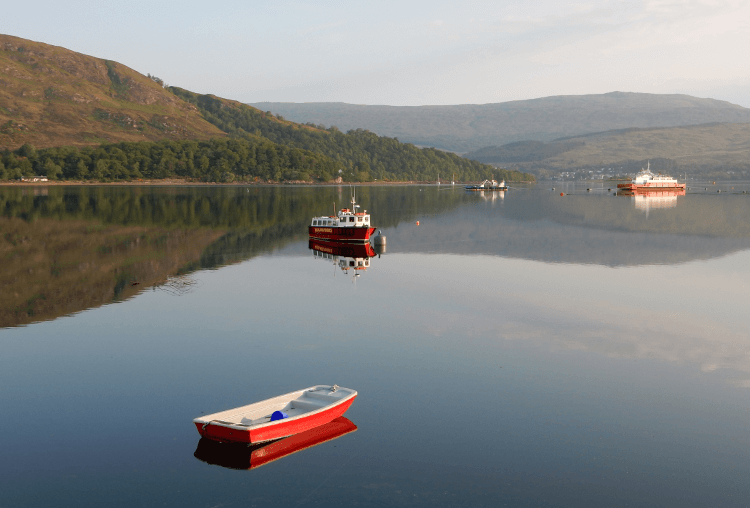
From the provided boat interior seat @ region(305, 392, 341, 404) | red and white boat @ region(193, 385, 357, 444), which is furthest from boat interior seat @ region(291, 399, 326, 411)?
boat interior seat @ region(305, 392, 341, 404)

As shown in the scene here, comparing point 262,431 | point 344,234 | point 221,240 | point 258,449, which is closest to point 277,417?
point 262,431

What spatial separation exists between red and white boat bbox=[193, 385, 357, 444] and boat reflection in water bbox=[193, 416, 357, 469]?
0.47m

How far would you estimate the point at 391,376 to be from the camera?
3794 cm

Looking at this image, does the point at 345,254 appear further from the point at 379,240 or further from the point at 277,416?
the point at 277,416

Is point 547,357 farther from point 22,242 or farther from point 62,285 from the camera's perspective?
point 22,242

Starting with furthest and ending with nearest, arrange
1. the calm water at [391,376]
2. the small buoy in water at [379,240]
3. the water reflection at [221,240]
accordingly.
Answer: the small buoy in water at [379,240] < the water reflection at [221,240] < the calm water at [391,376]

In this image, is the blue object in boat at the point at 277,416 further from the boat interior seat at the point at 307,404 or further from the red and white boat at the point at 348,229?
the red and white boat at the point at 348,229

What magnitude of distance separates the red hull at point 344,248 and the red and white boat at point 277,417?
62.5 metres

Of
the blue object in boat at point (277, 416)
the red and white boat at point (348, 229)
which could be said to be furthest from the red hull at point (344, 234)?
the blue object in boat at point (277, 416)

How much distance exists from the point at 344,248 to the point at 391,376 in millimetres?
63628

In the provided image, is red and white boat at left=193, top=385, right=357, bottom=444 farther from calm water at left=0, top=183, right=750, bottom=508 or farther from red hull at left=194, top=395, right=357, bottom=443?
calm water at left=0, top=183, right=750, bottom=508

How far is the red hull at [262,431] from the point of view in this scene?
2761cm

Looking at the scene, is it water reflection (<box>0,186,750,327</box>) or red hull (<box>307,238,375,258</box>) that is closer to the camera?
water reflection (<box>0,186,750,327</box>)

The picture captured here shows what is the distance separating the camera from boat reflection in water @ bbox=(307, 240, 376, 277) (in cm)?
8362
